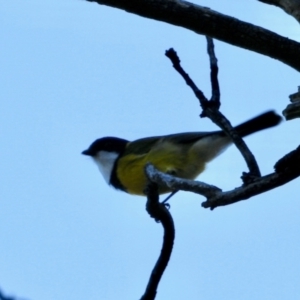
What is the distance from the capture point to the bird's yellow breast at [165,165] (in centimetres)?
679

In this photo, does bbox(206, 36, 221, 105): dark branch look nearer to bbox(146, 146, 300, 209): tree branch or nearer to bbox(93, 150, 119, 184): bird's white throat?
bbox(146, 146, 300, 209): tree branch

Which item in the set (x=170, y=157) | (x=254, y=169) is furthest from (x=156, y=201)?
(x=170, y=157)

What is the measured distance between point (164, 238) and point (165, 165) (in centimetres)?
367

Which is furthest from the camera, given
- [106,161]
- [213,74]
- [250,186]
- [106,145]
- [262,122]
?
[106,145]

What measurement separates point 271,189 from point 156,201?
105cm

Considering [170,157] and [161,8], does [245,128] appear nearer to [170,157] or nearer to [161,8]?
[170,157]

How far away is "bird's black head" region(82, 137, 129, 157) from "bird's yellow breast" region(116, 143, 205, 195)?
1091mm

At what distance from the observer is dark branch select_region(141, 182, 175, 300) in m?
2.93

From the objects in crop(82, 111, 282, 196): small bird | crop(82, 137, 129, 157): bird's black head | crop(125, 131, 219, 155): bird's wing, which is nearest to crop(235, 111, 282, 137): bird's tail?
crop(82, 111, 282, 196): small bird

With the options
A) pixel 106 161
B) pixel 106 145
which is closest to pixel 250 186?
pixel 106 161

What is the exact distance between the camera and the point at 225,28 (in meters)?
3.15

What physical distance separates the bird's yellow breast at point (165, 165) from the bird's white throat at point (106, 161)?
57cm

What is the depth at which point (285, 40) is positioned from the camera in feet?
10.3

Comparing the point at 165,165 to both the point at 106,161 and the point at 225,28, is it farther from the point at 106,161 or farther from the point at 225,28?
the point at 225,28
